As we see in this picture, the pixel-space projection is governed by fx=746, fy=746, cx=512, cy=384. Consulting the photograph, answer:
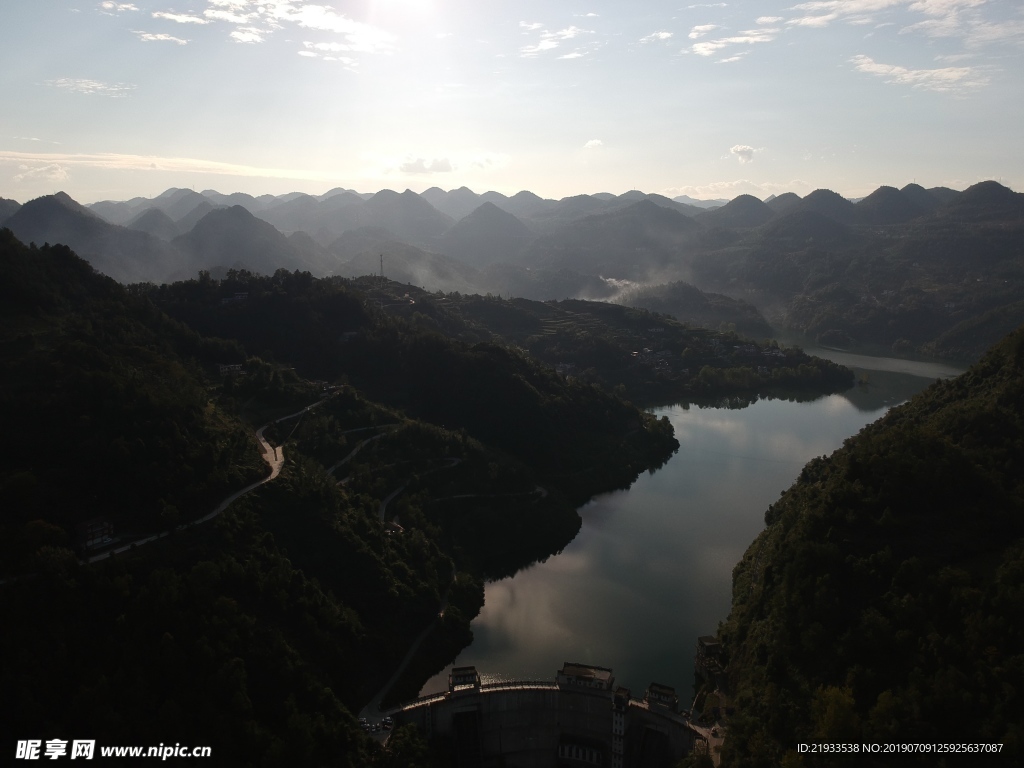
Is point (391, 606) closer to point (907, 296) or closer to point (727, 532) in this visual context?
point (727, 532)

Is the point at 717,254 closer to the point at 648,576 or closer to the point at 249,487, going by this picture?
the point at 648,576

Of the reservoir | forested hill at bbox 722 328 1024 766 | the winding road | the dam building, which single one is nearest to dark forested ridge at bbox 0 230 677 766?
the winding road

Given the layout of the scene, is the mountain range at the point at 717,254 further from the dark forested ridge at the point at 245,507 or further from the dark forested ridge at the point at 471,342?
the dark forested ridge at the point at 245,507

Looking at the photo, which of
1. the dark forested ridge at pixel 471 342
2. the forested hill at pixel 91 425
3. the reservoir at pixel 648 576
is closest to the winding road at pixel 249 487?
the forested hill at pixel 91 425

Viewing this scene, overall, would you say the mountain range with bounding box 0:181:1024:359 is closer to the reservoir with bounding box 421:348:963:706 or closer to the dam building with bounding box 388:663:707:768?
the reservoir with bounding box 421:348:963:706

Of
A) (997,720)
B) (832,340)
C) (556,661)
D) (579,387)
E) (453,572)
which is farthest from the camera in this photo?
(832,340)

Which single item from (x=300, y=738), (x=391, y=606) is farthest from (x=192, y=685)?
(x=391, y=606)

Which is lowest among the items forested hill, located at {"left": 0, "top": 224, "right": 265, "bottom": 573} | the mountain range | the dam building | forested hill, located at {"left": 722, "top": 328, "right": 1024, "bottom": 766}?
the dam building
